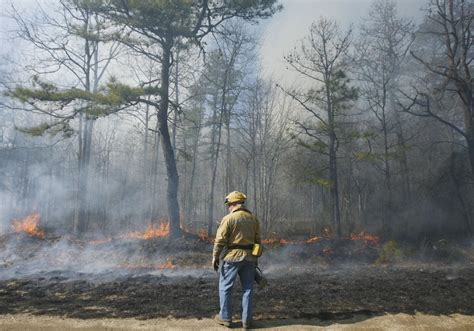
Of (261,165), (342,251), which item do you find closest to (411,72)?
(261,165)

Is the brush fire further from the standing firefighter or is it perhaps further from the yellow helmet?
the yellow helmet

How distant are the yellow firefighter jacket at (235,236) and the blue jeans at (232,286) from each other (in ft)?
0.37

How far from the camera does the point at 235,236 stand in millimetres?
5824

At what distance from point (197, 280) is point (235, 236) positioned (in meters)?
4.25

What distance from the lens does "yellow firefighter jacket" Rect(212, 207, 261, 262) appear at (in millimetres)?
5750

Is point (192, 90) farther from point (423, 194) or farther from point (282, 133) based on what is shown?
point (423, 194)

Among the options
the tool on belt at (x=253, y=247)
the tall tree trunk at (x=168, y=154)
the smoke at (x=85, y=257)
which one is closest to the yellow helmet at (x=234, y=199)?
the tool on belt at (x=253, y=247)

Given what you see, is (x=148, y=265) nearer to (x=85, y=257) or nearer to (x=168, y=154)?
(x=85, y=257)

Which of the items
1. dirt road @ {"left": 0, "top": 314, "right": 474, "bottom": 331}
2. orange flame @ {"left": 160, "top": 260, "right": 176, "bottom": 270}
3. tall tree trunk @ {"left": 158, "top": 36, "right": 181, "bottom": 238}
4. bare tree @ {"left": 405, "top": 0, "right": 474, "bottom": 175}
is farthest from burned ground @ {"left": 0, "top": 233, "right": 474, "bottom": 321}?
bare tree @ {"left": 405, "top": 0, "right": 474, "bottom": 175}

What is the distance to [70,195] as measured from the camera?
30.9 m

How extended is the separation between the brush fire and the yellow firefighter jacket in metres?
1.11

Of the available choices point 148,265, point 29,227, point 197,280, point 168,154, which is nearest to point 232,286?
point 197,280

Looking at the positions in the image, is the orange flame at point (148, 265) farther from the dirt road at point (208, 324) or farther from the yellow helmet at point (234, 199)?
the yellow helmet at point (234, 199)

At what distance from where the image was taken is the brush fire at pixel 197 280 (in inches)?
255
